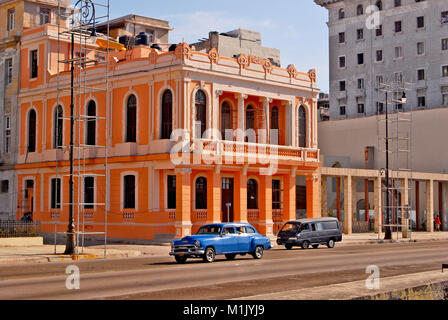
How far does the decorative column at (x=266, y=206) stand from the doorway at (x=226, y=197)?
79.2 inches

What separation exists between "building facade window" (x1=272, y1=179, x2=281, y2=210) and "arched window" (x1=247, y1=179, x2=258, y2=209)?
1.80 meters

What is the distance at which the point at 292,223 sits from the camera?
3969 cm

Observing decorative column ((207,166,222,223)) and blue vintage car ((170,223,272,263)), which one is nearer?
blue vintage car ((170,223,272,263))

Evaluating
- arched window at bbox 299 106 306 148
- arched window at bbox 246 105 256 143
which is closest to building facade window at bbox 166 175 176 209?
arched window at bbox 246 105 256 143

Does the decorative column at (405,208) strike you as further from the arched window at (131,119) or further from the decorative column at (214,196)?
the arched window at (131,119)

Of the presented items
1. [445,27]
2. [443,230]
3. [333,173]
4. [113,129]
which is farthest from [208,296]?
[445,27]

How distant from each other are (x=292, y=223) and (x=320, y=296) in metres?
25.3

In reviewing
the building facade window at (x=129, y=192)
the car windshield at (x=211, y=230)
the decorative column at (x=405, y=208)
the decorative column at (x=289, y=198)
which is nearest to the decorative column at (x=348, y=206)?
the decorative column at (x=405, y=208)

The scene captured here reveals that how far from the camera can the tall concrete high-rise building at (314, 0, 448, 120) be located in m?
84.0

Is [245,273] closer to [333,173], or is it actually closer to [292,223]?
[292,223]

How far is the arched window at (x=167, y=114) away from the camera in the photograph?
142 ft

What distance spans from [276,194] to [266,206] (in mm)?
4004

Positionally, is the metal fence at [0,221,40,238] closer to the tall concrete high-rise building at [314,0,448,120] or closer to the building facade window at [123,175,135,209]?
the building facade window at [123,175,135,209]

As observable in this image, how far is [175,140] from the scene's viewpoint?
42312 mm
